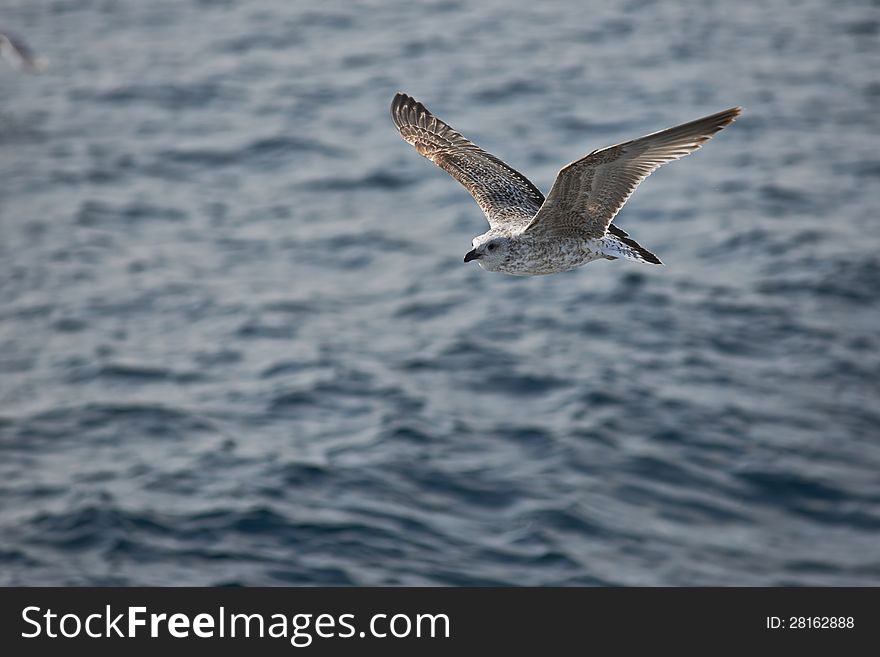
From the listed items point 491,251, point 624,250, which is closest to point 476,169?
point 491,251

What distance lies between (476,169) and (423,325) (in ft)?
34.0

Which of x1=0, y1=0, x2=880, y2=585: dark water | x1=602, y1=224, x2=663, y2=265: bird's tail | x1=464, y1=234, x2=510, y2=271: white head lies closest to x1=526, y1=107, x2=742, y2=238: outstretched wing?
x1=602, y1=224, x2=663, y2=265: bird's tail

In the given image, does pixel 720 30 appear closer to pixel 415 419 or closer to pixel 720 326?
pixel 720 326

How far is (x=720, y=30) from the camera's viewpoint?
32562 mm

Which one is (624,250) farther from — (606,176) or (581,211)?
(606,176)

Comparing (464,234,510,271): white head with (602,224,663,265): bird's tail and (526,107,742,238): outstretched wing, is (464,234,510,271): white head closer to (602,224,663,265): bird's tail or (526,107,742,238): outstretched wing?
(526,107,742,238): outstretched wing

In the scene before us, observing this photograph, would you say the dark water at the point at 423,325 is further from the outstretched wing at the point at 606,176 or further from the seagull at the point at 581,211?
the outstretched wing at the point at 606,176

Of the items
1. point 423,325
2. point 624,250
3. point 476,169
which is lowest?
point 624,250

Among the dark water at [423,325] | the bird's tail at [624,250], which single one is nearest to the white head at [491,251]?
the bird's tail at [624,250]

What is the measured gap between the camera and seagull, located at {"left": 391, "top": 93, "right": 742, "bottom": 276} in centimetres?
866

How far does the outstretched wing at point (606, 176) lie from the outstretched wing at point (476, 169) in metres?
0.77

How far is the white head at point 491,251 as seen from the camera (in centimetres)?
966

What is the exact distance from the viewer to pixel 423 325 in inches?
861
